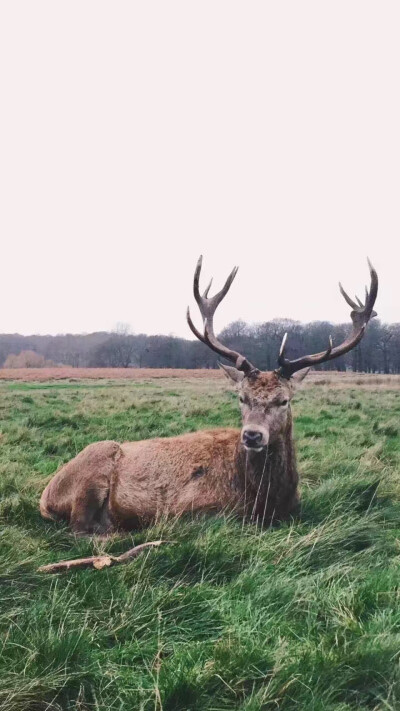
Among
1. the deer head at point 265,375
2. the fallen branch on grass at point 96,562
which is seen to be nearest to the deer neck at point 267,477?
the deer head at point 265,375

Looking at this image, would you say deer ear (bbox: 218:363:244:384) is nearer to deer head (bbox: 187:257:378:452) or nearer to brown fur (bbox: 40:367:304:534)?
deer head (bbox: 187:257:378:452)

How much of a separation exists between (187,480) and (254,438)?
2.79ft

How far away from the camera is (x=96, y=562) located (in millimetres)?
3514

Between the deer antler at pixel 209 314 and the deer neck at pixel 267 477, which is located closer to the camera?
the deer neck at pixel 267 477

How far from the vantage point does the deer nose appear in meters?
4.44

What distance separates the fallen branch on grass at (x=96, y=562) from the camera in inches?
134

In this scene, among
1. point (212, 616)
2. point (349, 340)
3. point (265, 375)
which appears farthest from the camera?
point (349, 340)

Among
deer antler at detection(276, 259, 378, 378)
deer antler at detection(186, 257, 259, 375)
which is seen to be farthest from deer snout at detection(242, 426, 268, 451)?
deer antler at detection(186, 257, 259, 375)

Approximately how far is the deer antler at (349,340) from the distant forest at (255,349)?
16.3 metres

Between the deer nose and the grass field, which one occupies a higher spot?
the deer nose

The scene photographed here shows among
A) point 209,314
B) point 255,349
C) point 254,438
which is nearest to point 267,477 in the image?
point 254,438

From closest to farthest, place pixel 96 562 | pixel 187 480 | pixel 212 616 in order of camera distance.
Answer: pixel 212 616
pixel 96 562
pixel 187 480

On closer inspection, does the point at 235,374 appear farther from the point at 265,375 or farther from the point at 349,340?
the point at 349,340

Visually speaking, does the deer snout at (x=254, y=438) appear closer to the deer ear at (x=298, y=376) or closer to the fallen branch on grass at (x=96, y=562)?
the deer ear at (x=298, y=376)
